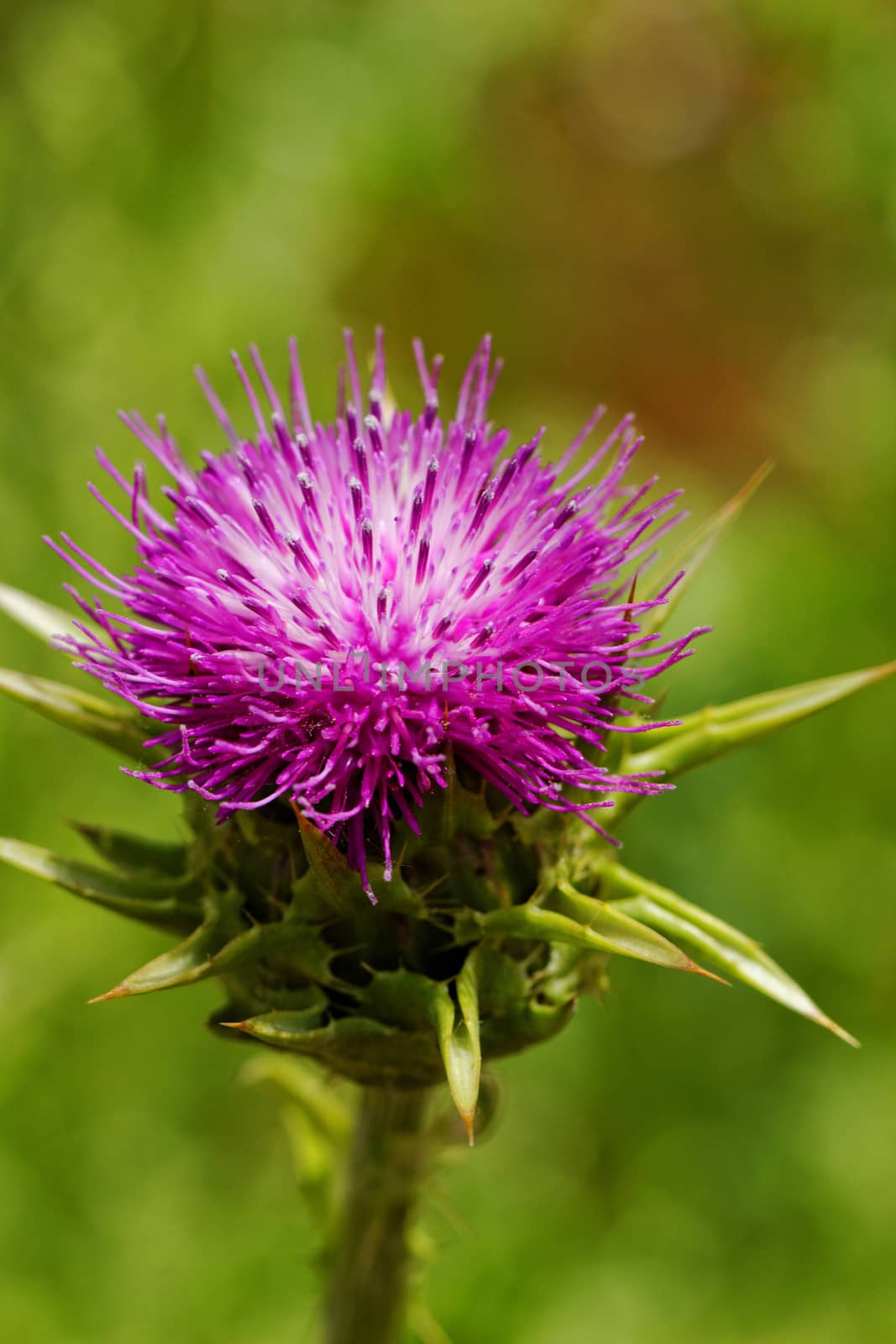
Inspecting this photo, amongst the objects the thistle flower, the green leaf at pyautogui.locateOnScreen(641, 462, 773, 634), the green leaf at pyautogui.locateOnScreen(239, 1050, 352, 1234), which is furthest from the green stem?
the green leaf at pyautogui.locateOnScreen(641, 462, 773, 634)

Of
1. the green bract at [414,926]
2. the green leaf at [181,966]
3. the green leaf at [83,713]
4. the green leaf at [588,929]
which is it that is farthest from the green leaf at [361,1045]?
the green leaf at [83,713]

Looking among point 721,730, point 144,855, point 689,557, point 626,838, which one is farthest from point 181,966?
point 626,838

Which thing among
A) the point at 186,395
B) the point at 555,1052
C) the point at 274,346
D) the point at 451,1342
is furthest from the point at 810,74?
the point at 451,1342

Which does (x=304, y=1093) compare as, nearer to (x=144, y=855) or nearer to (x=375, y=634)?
(x=144, y=855)

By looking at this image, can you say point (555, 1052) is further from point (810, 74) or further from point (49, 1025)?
point (810, 74)

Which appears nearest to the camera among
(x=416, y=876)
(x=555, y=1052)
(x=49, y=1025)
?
(x=416, y=876)
